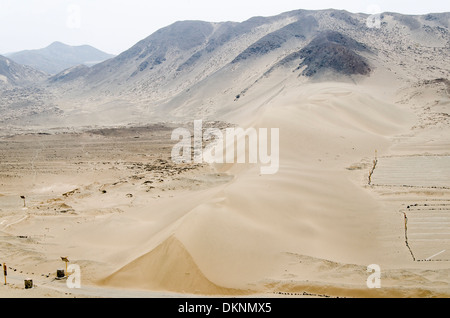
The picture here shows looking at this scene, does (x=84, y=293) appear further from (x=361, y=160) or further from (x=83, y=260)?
(x=361, y=160)

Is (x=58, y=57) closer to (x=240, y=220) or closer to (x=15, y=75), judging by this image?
(x=15, y=75)

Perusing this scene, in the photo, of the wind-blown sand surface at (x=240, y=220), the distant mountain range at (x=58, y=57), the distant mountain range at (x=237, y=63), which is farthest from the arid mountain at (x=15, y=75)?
the wind-blown sand surface at (x=240, y=220)

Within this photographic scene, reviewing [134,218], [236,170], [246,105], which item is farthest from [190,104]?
[134,218]

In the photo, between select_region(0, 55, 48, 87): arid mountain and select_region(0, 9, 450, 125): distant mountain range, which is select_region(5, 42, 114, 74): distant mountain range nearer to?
select_region(0, 55, 48, 87): arid mountain

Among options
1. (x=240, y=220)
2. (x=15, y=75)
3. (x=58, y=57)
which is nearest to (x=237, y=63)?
(x=240, y=220)

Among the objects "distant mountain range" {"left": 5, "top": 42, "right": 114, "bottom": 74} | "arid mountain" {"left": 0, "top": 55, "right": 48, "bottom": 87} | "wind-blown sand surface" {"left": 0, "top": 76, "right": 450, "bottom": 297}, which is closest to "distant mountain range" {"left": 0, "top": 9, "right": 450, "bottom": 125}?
"arid mountain" {"left": 0, "top": 55, "right": 48, "bottom": 87}

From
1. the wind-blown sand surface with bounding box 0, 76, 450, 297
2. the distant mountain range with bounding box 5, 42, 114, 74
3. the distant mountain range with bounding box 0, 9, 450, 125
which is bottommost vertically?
the wind-blown sand surface with bounding box 0, 76, 450, 297
